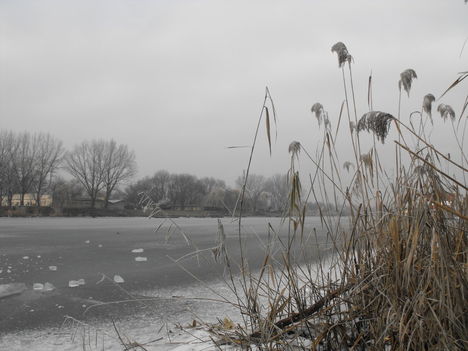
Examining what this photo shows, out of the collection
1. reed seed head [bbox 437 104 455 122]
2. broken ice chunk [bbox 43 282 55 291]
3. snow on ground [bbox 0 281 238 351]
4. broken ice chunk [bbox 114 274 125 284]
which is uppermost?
reed seed head [bbox 437 104 455 122]

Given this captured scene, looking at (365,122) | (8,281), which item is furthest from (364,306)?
(8,281)

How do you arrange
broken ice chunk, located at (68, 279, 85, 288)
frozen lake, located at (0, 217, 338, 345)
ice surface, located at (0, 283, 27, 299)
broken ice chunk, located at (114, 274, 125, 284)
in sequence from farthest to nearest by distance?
1. broken ice chunk, located at (114, 274, 125, 284)
2. broken ice chunk, located at (68, 279, 85, 288)
3. ice surface, located at (0, 283, 27, 299)
4. frozen lake, located at (0, 217, 338, 345)

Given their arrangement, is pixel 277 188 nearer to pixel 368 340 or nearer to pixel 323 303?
pixel 323 303

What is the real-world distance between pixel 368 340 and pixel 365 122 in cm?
108

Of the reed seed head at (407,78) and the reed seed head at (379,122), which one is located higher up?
the reed seed head at (407,78)

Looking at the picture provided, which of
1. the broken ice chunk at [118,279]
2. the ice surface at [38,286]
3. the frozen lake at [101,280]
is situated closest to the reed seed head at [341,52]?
the frozen lake at [101,280]

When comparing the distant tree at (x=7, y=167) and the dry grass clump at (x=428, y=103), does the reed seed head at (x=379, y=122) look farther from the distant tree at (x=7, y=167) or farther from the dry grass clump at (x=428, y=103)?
the distant tree at (x=7, y=167)

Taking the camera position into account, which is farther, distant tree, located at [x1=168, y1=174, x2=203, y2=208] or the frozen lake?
distant tree, located at [x1=168, y1=174, x2=203, y2=208]

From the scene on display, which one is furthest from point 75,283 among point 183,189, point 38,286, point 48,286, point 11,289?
point 183,189

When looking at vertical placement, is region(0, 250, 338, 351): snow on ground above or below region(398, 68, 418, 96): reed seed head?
below

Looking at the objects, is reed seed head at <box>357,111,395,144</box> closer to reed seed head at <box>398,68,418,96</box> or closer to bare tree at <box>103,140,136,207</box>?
reed seed head at <box>398,68,418,96</box>

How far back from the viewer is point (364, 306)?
1716 millimetres

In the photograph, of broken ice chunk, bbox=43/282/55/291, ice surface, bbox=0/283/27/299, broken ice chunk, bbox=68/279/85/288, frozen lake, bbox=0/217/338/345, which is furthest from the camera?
broken ice chunk, bbox=68/279/85/288

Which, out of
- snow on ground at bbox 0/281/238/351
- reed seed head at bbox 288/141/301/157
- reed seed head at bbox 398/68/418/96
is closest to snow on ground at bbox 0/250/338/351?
snow on ground at bbox 0/281/238/351
